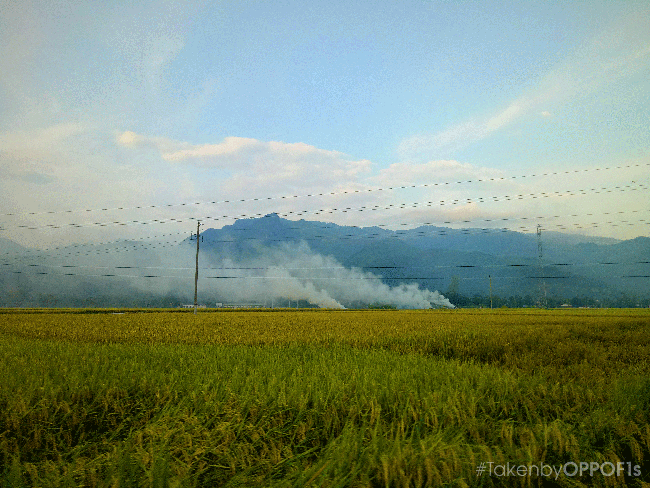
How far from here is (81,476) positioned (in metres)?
2.95

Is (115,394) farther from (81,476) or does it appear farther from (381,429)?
(381,429)

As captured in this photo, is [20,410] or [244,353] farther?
[244,353]

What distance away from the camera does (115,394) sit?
17.5 ft

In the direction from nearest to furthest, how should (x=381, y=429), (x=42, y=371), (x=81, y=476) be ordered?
(x=81, y=476)
(x=381, y=429)
(x=42, y=371)

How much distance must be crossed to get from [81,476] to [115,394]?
8.57ft

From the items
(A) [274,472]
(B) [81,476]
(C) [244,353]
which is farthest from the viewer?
(C) [244,353]

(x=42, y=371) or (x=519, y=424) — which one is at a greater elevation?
(x=42, y=371)

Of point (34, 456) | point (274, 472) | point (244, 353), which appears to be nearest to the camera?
point (274, 472)

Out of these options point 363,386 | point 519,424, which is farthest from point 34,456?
point 519,424

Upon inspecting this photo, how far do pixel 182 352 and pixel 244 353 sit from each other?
1490 mm

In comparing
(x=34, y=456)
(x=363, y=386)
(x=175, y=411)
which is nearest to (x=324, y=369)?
(x=363, y=386)

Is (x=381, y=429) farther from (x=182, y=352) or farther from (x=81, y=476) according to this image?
(x=182, y=352)

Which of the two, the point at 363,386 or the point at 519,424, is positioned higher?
the point at 363,386

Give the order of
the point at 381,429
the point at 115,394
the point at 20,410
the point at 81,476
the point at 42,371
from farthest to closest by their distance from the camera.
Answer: the point at 42,371 → the point at 115,394 → the point at 20,410 → the point at 381,429 → the point at 81,476
